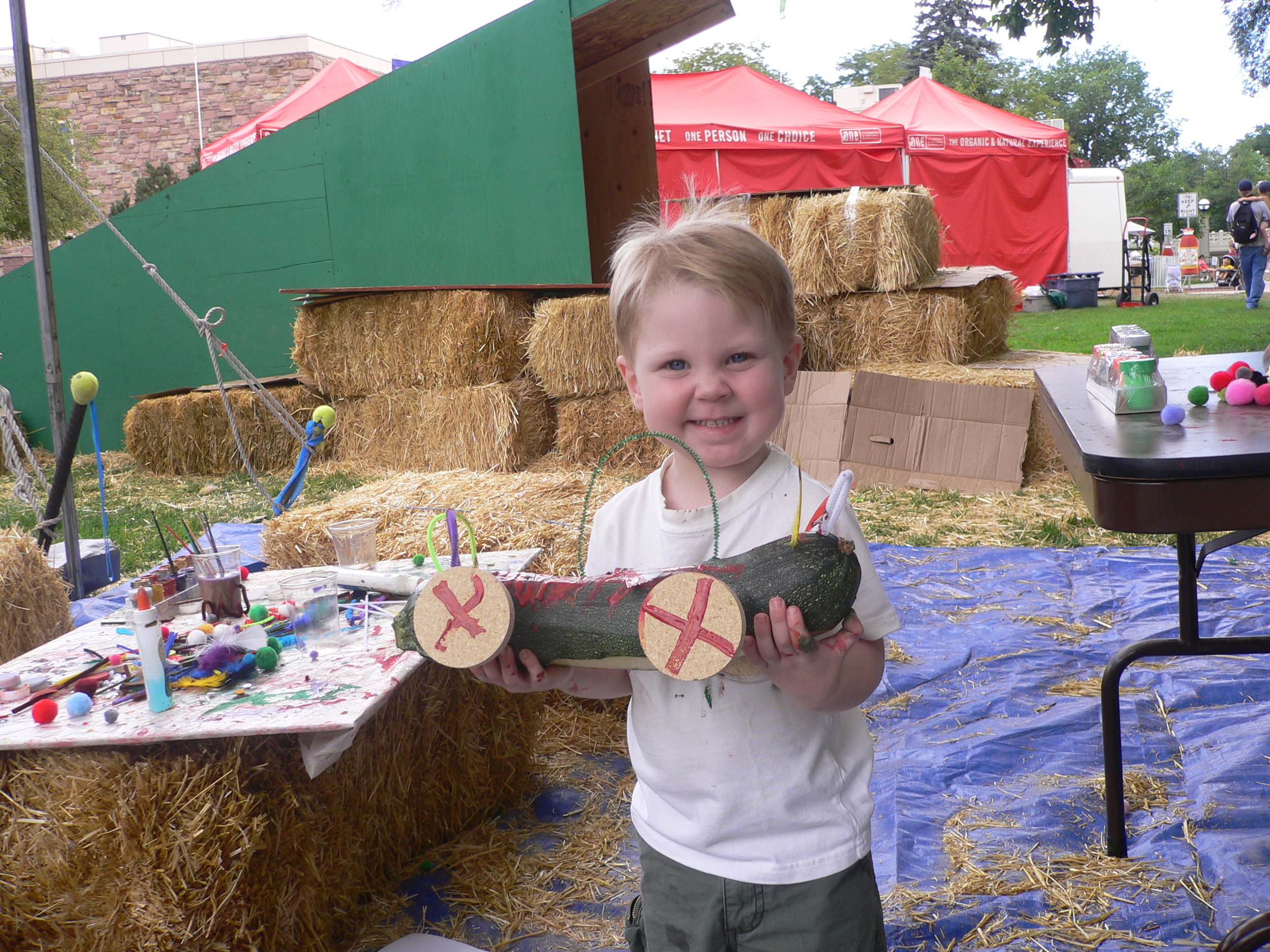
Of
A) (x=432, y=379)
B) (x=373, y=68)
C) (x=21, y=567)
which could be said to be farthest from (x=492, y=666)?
(x=373, y=68)

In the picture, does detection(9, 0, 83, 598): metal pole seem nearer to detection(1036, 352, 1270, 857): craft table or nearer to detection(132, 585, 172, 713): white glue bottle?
detection(132, 585, 172, 713): white glue bottle

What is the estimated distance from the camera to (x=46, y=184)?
43.7 feet

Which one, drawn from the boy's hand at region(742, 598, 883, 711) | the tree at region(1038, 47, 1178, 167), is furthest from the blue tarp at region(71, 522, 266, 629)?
the tree at region(1038, 47, 1178, 167)

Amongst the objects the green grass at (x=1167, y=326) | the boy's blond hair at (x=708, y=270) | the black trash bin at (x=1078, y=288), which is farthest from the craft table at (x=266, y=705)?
the black trash bin at (x=1078, y=288)

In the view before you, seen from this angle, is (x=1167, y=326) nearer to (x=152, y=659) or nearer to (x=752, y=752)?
(x=752, y=752)

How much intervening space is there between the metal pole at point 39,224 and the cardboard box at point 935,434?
460 centimetres

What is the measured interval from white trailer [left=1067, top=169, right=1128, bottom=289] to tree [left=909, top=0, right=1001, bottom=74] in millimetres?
25324

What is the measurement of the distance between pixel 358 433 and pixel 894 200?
4863 millimetres

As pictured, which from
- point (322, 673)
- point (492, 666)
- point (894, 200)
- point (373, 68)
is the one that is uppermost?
point (373, 68)

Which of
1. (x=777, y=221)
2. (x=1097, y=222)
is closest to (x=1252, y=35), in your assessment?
(x=1097, y=222)

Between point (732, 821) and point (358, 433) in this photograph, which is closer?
point (732, 821)

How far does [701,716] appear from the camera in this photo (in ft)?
4.52

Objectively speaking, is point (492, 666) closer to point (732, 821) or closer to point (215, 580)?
point (732, 821)

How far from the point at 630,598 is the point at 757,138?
12.6 m
